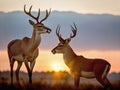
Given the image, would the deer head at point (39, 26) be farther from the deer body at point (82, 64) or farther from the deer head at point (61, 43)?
the deer body at point (82, 64)

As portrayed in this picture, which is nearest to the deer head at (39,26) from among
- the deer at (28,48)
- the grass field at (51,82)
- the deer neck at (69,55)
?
the deer at (28,48)

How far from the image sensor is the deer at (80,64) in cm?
361

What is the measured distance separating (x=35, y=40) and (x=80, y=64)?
35 cm

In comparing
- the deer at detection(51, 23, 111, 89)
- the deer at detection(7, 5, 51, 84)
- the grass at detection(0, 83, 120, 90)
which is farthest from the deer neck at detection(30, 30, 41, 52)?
the grass at detection(0, 83, 120, 90)

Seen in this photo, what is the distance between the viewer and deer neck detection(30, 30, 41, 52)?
12.0 feet

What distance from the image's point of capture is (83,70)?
3.63 m

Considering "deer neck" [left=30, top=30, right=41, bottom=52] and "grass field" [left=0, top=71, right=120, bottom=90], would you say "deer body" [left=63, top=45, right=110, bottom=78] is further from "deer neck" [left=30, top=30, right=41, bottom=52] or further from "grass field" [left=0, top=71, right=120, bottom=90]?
"deer neck" [left=30, top=30, right=41, bottom=52]

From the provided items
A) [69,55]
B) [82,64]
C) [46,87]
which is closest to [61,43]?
[69,55]

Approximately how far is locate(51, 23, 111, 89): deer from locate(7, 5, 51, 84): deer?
0.12 metres

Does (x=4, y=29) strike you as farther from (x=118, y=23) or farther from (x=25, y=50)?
(x=118, y=23)

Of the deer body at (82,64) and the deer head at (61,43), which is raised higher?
the deer head at (61,43)

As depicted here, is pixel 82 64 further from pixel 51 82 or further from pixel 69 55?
pixel 51 82

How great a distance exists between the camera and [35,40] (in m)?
3.66

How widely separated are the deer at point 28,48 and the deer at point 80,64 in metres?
0.12
